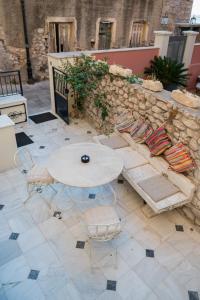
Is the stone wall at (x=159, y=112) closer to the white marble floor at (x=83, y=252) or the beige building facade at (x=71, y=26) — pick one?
the white marble floor at (x=83, y=252)

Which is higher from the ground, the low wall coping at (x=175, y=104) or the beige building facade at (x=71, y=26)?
the beige building facade at (x=71, y=26)

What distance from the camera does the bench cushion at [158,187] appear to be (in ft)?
10.6

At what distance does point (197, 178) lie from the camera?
3.25m

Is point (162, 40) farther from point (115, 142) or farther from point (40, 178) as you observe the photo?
point (40, 178)

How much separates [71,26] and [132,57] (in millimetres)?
3565

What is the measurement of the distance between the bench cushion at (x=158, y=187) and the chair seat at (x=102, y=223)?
69 cm

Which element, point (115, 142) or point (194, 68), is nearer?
point (115, 142)

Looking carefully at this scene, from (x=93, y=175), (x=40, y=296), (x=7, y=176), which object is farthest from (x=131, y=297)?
(x=7, y=176)

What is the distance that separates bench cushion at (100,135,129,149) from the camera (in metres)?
4.20

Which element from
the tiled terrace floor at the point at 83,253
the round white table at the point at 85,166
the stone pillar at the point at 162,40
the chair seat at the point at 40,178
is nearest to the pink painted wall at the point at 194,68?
the stone pillar at the point at 162,40

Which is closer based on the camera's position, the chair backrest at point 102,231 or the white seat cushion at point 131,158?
the chair backrest at point 102,231

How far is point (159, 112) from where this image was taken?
150 inches

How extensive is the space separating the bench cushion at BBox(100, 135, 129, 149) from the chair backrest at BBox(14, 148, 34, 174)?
142 centimetres

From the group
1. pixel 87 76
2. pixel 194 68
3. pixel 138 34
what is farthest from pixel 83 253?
pixel 138 34
